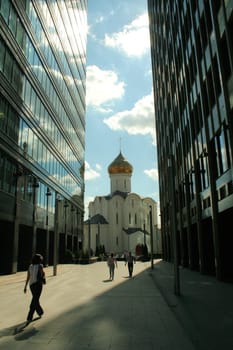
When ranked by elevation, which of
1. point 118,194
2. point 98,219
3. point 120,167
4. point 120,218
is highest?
point 120,167

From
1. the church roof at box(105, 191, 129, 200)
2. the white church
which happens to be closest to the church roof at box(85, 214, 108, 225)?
the white church

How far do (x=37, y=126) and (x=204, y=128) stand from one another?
53.7ft

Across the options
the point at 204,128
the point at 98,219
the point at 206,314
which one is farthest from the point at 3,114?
the point at 98,219

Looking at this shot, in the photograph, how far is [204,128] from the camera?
22.7 meters

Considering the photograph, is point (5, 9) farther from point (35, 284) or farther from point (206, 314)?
point (206, 314)

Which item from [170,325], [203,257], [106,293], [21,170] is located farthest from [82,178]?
[170,325]

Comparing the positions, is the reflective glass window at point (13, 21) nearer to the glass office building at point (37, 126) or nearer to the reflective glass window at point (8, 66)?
the glass office building at point (37, 126)

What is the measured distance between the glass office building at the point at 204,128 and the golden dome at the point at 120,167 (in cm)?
5915

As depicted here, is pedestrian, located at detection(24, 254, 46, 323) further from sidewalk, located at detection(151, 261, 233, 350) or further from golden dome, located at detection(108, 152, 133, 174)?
golden dome, located at detection(108, 152, 133, 174)

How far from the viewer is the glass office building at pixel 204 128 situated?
1786 centimetres

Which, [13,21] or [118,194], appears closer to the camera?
[13,21]

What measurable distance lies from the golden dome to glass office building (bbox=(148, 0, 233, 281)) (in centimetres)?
5915

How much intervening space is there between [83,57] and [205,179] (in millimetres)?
42022

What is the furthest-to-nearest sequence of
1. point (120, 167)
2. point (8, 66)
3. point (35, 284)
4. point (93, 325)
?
point (120, 167) → point (8, 66) → point (35, 284) → point (93, 325)
